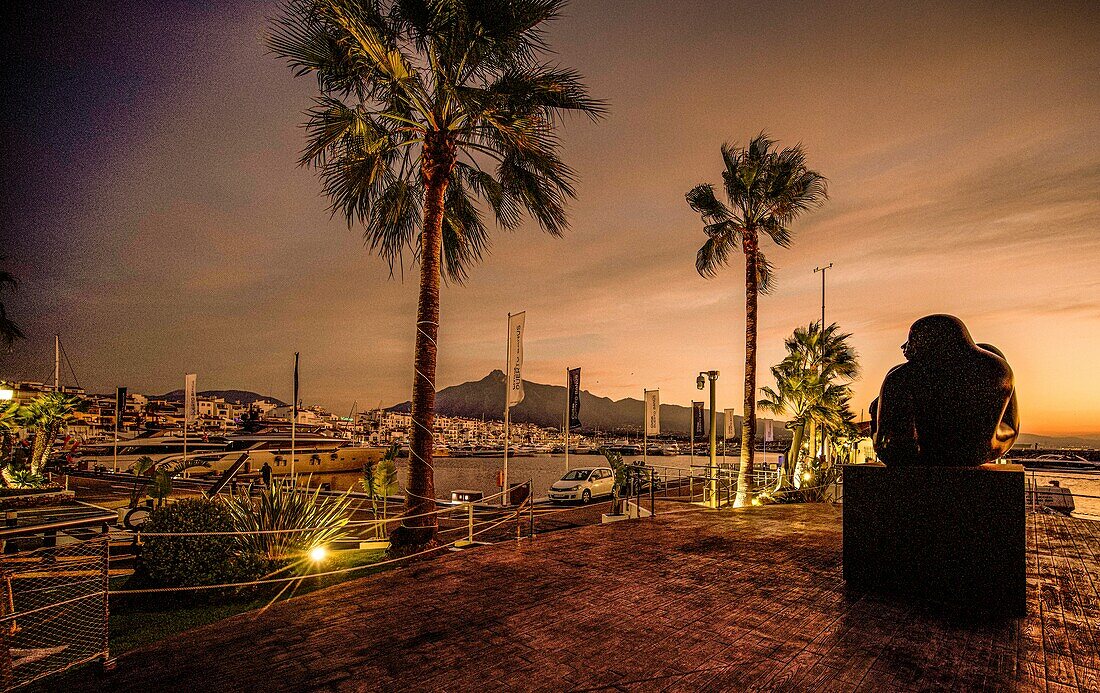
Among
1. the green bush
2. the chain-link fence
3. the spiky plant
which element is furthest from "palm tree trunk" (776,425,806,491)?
the chain-link fence

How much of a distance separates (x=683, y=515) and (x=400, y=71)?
28.8 ft

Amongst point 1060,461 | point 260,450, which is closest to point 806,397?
point 1060,461

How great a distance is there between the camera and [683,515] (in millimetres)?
10195

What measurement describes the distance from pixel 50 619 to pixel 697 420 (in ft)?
89.0

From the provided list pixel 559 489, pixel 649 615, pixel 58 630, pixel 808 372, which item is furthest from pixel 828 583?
pixel 559 489

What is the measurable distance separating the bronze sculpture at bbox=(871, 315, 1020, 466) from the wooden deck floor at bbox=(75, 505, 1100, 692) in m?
1.37

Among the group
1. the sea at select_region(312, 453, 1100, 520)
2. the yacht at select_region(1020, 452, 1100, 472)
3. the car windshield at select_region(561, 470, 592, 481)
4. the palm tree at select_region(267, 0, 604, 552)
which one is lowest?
the sea at select_region(312, 453, 1100, 520)

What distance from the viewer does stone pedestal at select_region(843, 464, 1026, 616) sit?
4.48 m

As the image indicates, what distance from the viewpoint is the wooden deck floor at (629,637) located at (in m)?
3.39

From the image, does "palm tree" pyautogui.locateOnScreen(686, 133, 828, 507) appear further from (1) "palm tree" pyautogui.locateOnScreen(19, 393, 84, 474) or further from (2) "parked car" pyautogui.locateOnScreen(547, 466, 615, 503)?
(1) "palm tree" pyautogui.locateOnScreen(19, 393, 84, 474)

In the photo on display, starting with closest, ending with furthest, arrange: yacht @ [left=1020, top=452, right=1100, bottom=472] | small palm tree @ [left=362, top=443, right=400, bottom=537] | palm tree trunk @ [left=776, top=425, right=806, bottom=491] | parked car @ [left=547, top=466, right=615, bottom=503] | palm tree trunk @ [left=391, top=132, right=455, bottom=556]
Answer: palm tree trunk @ [left=391, top=132, right=455, bottom=556] < yacht @ [left=1020, top=452, right=1100, bottom=472] < small palm tree @ [left=362, top=443, right=400, bottom=537] < palm tree trunk @ [left=776, top=425, right=806, bottom=491] < parked car @ [left=547, top=466, right=615, bottom=503]

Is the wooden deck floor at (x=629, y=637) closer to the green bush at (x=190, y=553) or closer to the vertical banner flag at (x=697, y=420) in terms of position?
the green bush at (x=190, y=553)

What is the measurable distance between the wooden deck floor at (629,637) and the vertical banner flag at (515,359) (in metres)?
5.58

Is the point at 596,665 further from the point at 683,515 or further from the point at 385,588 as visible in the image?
the point at 683,515
